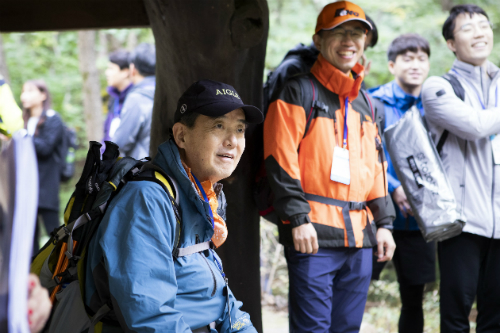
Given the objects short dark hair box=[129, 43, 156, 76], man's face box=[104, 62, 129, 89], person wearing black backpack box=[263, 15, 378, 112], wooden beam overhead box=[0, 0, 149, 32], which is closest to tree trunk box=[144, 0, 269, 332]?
person wearing black backpack box=[263, 15, 378, 112]

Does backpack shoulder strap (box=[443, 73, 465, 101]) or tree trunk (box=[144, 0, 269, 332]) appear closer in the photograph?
tree trunk (box=[144, 0, 269, 332])

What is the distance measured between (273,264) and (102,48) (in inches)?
424

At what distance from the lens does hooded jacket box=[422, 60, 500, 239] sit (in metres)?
3.16

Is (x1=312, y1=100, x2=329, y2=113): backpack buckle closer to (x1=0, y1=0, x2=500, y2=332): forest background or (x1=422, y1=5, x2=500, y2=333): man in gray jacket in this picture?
(x1=422, y1=5, x2=500, y2=333): man in gray jacket

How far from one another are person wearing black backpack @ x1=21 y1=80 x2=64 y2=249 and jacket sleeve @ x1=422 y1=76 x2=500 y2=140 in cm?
406

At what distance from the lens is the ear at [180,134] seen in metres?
2.22

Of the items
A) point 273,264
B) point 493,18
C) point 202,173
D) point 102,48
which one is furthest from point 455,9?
point 102,48

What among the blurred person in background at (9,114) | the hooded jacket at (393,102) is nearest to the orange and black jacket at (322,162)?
the hooded jacket at (393,102)

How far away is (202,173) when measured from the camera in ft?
7.19

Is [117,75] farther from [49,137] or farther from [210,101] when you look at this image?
[210,101]

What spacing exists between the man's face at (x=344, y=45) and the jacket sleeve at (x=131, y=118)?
85.0 inches

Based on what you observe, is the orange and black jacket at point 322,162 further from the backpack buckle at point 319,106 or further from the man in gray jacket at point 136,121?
the man in gray jacket at point 136,121

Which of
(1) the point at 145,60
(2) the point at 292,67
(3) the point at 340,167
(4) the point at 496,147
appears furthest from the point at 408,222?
(1) the point at 145,60

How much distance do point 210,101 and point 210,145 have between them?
0.62ft
